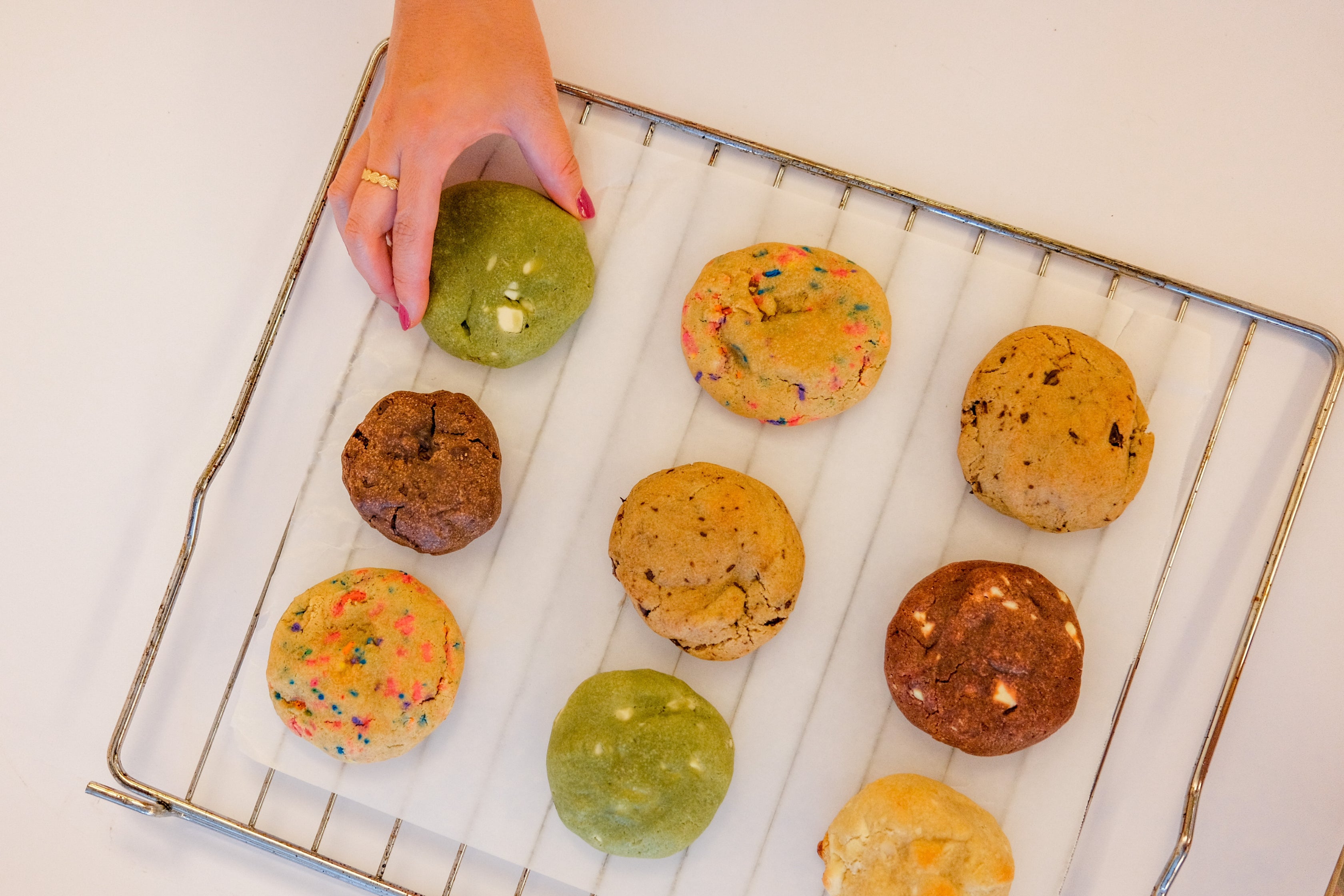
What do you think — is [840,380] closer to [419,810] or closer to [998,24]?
[998,24]

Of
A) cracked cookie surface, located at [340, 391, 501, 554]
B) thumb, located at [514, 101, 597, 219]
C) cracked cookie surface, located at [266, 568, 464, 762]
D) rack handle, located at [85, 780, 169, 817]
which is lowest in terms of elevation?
rack handle, located at [85, 780, 169, 817]

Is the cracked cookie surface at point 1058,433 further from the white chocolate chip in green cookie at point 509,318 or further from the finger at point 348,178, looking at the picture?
the finger at point 348,178

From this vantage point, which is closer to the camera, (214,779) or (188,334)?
(214,779)

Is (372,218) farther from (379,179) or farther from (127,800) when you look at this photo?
(127,800)

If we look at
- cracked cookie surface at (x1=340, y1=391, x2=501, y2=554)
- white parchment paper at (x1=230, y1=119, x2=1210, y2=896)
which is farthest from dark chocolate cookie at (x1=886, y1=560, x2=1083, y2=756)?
cracked cookie surface at (x1=340, y1=391, x2=501, y2=554)

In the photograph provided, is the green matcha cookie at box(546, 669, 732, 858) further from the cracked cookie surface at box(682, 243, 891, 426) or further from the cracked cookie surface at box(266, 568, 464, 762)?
the cracked cookie surface at box(682, 243, 891, 426)

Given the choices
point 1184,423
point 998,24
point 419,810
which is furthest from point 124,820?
point 998,24
